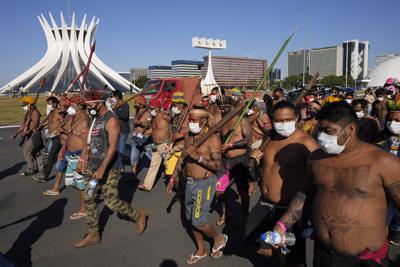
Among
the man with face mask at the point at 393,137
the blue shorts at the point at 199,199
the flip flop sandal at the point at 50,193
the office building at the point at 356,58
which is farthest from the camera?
the office building at the point at 356,58

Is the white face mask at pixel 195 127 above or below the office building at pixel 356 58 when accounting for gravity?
below

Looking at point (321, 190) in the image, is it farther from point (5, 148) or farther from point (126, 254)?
point (5, 148)

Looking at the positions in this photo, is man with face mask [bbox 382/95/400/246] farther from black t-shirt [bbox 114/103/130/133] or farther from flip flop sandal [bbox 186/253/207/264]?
black t-shirt [bbox 114/103/130/133]

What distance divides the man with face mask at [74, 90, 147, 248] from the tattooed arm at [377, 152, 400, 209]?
314cm

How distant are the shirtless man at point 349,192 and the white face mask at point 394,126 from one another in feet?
7.90

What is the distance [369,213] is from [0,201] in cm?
626

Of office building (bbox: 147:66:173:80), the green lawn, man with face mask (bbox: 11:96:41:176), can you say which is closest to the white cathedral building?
the green lawn

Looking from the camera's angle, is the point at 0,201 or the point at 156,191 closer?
the point at 0,201

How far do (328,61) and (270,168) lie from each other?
14863 cm

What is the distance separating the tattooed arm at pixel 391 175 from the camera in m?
1.92

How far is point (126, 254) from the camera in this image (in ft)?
13.4

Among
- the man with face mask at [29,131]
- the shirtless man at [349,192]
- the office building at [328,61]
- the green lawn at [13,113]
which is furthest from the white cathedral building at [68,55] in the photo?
the office building at [328,61]

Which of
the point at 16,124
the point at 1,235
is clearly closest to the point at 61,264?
the point at 1,235

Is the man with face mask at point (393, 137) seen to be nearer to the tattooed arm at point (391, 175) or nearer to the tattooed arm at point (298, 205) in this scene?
the tattooed arm at point (298, 205)
